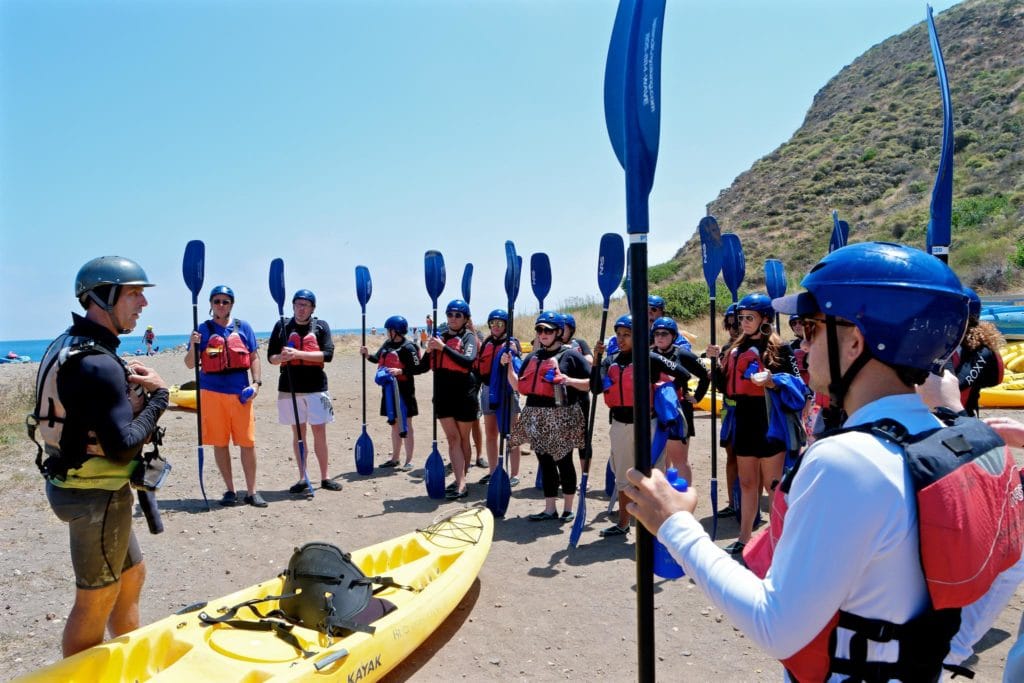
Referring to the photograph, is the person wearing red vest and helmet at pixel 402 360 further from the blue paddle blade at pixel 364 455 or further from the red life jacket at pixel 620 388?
the red life jacket at pixel 620 388

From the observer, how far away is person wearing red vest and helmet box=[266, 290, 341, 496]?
6.95 m

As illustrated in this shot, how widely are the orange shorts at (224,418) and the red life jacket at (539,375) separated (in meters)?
2.64

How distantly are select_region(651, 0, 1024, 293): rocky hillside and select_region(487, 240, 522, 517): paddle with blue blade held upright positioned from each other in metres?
18.3

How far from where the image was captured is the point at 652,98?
1.68 m

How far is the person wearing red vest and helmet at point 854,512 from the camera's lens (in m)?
1.16

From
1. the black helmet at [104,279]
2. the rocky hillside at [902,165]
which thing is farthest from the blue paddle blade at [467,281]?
the rocky hillside at [902,165]

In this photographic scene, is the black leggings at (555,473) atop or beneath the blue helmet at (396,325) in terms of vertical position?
beneath

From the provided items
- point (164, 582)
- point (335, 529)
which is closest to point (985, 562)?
point (164, 582)

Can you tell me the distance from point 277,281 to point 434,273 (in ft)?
5.83

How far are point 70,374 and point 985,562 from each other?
3086 mm

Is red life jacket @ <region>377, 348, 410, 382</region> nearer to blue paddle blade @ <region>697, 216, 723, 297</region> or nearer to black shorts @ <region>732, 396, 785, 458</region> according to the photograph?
blue paddle blade @ <region>697, 216, 723, 297</region>

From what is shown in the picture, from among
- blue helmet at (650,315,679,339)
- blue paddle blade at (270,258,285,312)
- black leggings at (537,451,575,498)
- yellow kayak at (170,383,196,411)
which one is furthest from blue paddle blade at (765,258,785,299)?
yellow kayak at (170,383,196,411)

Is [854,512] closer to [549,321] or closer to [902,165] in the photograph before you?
[549,321]

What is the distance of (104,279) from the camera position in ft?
9.82
